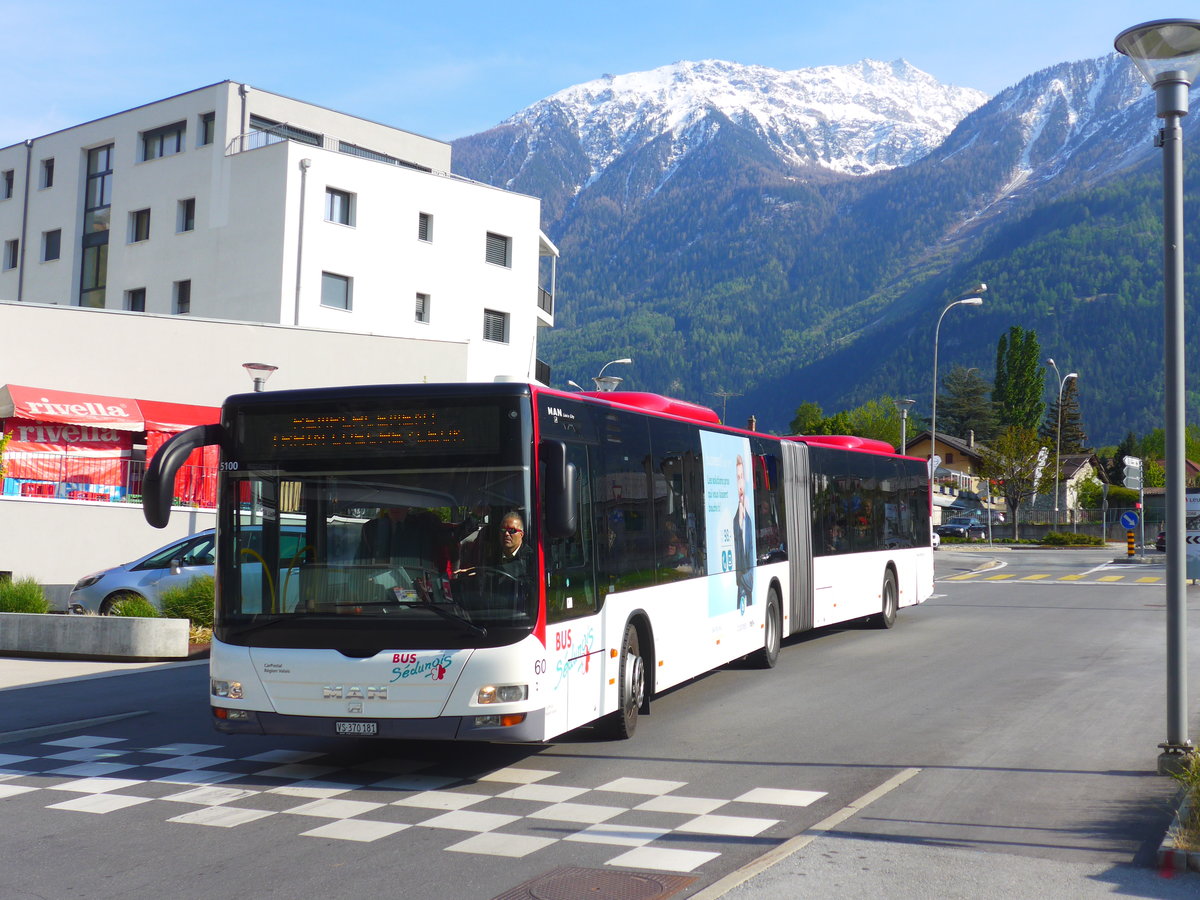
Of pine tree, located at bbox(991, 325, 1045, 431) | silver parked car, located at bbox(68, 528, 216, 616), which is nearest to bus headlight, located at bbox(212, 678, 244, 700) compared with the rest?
silver parked car, located at bbox(68, 528, 216, 616)

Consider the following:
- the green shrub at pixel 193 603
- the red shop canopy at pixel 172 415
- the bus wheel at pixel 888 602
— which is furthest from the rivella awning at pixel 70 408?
the bus wheel at pixel 888 602

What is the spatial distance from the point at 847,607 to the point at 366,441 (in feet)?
37.5

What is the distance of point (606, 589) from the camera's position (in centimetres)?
977

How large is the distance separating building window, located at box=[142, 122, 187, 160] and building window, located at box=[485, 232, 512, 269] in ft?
39.0

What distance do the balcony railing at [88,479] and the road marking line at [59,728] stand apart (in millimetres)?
16195

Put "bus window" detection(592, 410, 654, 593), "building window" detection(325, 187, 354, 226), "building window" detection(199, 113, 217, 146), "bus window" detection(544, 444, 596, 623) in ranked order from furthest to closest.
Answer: "building window" detection(199, 113, 217, 146), "building window" detection(325, 187, 354, 226), "bus window" detection(592, 410, 654, 593), "bus window" detection(544, 444, 596, 623)

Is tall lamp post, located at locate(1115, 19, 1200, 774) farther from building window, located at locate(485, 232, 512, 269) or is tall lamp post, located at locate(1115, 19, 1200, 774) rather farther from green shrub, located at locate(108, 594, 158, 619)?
building window, located at locate(485, 232, 512, 269)

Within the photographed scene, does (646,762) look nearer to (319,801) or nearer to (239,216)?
(319,801)

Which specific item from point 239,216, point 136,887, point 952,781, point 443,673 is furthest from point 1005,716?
point 239,216

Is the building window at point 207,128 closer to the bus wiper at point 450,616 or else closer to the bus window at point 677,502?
the bus window at point 677,502

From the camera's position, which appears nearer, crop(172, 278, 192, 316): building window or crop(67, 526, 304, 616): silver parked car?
crop(67, 526, 304, 616): silver parked car

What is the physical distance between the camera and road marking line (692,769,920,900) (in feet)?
19.1

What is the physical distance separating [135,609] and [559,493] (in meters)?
10.7

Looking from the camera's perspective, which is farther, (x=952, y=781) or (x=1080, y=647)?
(x=1080, y=647)
